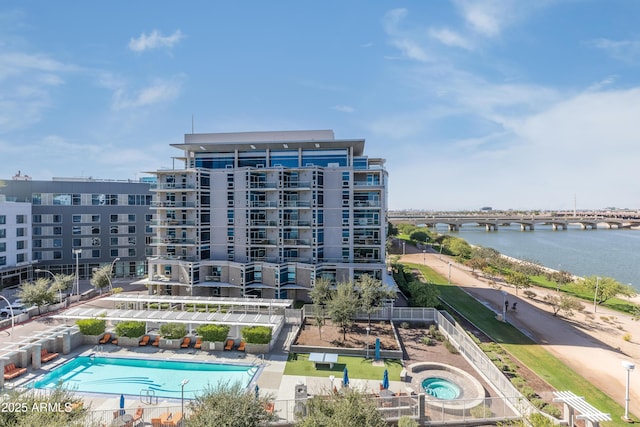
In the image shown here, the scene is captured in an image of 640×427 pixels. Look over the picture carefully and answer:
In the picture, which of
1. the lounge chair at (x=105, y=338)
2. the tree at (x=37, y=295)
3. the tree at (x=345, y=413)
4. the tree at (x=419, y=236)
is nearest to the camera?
the tree at (x=345, y=413)

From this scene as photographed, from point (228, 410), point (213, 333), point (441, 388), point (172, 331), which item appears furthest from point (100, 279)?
point (441, 388)

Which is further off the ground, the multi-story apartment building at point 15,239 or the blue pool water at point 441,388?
the multi-story apartment building at point 15,239

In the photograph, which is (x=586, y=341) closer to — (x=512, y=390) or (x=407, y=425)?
(x=512, y=390)

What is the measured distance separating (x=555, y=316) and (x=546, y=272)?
16513 mm

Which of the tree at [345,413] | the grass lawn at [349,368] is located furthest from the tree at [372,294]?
the tree at [345,413]

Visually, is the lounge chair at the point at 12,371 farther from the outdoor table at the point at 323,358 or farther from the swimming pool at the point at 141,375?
the outdoor table at the point at 323,358

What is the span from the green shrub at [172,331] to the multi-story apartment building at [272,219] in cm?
1052

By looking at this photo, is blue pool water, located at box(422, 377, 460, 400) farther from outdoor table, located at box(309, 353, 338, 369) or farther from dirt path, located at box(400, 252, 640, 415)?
Result: dirt path, located at box(400, 252, 640, 415)

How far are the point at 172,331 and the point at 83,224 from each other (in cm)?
3434

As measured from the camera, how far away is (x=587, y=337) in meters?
30.0

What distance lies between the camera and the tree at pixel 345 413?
10.7 m

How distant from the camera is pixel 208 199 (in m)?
37.4

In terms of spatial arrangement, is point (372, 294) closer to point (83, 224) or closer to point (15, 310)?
point (15, 310)

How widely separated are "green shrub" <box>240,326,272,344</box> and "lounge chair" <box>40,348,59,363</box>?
1328 centimetres
